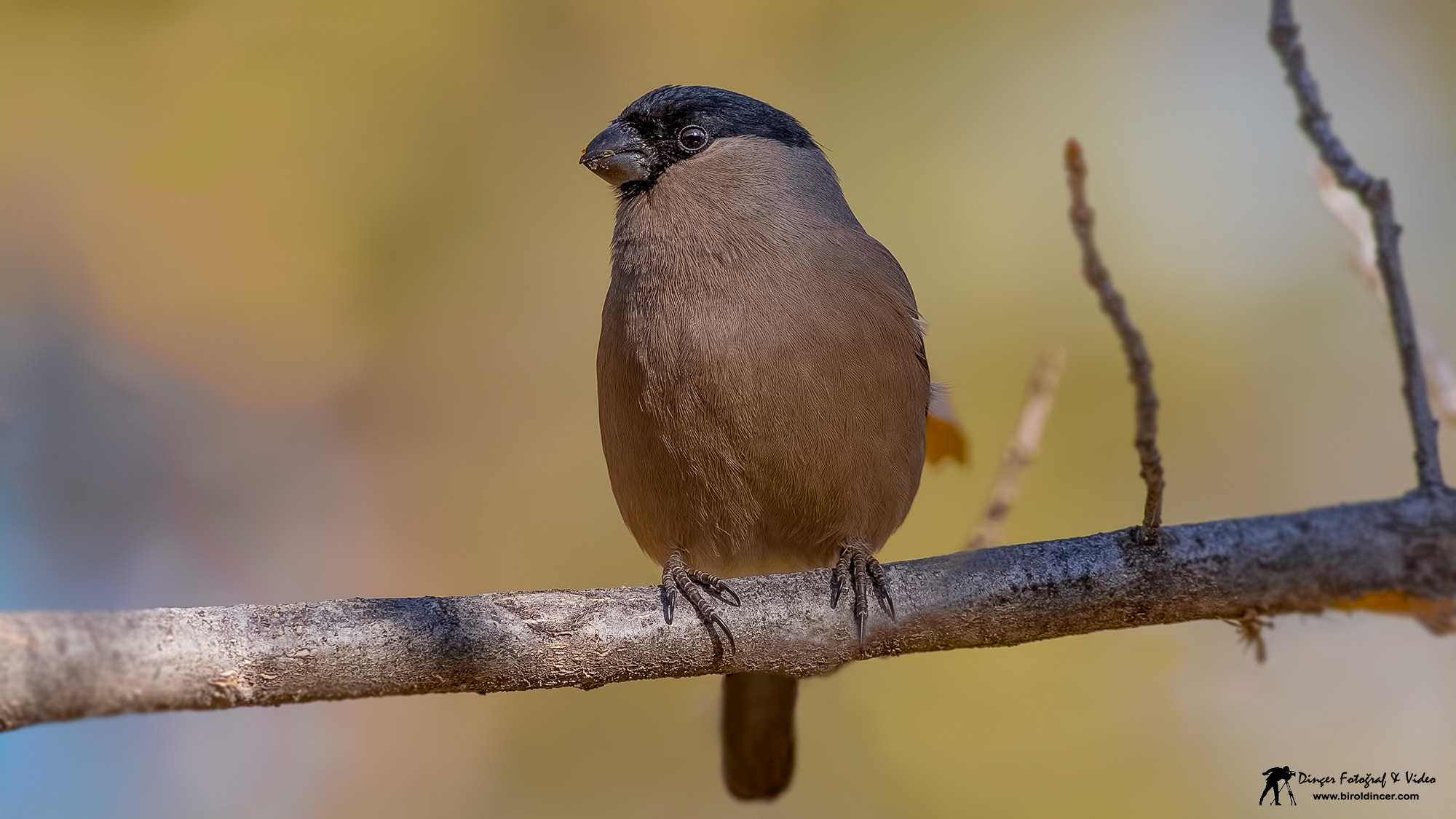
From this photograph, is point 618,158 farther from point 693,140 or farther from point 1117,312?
point 1117,312

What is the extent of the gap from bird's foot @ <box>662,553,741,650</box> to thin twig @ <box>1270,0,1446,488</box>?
5.05ft

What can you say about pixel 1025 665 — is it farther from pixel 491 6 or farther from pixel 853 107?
pixel 491 6

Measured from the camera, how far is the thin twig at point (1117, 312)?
2.25 m

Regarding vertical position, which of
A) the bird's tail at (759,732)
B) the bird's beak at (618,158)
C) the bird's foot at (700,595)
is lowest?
the bird's tail at (759,732)

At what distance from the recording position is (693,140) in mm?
4012

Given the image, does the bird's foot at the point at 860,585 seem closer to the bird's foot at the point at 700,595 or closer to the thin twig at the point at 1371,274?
the bird's foot at the point at 700,595

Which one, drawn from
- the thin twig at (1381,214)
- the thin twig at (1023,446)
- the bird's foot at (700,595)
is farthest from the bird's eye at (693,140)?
the thin twig at (1381,214)

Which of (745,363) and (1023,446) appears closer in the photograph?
(745,363)

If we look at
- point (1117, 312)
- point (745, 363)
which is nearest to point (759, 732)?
point (745, 363)

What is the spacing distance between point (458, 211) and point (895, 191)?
2231 mm

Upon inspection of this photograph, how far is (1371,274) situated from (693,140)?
6.99ft

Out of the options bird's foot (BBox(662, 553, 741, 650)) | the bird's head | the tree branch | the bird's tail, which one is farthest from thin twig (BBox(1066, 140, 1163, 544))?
the bird's tail

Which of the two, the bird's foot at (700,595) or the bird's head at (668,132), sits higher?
the bird's head at (668,132)

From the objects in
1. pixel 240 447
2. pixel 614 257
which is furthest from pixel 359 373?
pixel 614 257
